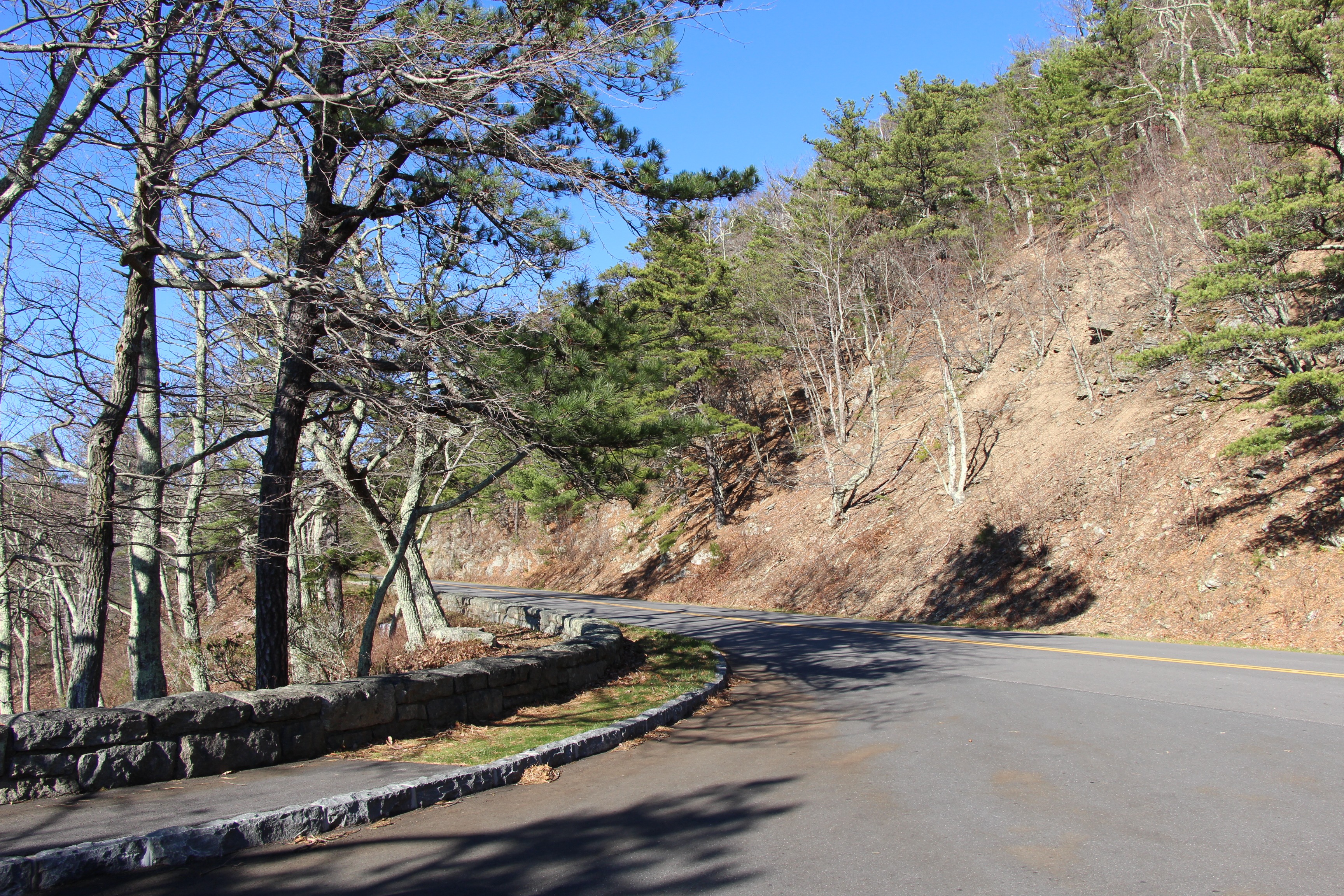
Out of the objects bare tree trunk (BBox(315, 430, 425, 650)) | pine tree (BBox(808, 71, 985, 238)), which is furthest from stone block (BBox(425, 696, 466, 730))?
pine tree (BBox(808, 71, 985, 238))

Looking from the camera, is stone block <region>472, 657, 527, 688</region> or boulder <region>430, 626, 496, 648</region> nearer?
stone block <region>472, 657, 527, 688</region>

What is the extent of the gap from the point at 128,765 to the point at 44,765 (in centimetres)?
46

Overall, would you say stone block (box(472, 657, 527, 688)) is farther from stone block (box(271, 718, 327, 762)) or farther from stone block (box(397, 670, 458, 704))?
stone block (box(271, 718, 327, 762))

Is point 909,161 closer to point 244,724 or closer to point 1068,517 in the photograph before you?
point 1068,517

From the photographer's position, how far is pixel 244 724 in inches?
237

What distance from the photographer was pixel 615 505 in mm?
39688

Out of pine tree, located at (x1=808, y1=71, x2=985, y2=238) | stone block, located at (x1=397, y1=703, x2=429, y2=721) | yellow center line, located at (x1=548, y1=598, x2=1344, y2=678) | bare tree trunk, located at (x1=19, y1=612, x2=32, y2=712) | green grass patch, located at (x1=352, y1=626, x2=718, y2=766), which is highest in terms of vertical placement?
pine tree, located at (x1=808, y1=71, x2=985, y2=238)

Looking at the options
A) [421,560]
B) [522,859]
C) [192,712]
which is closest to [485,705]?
[192,712]

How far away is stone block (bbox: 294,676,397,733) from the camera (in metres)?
6.60

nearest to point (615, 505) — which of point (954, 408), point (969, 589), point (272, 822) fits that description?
point (954, 408)

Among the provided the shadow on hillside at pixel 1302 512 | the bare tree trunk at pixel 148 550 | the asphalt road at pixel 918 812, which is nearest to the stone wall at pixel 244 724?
the asphalt road at pixel 918 812

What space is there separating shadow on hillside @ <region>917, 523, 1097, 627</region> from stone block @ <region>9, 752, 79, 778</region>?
16.1 meters

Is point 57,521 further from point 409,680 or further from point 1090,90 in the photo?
point 1090,90

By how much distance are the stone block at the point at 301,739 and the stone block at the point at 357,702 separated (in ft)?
0.24
